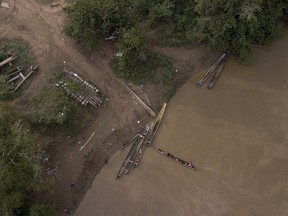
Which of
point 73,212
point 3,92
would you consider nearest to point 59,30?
point 3,92

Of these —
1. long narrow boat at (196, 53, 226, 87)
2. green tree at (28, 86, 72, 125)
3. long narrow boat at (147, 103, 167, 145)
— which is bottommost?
long narrow boat at (147, 103, 167, 145)

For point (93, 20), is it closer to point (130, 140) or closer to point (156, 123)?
point (156, 123)

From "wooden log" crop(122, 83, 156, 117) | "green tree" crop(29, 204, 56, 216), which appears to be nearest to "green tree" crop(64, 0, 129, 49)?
"wooden log" crop(122, 83, 156, 117)

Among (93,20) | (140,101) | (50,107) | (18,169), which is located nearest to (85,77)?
(50,107)

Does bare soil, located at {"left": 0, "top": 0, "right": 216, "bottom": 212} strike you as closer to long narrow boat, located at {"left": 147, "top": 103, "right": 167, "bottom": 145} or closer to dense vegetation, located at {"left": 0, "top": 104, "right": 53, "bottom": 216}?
long narrow boat, located at {"left": 147, "top": 103, "right": 167, "bottom": 145}

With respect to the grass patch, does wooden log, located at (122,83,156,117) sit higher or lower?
lower

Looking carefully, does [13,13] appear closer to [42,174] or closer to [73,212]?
[42,174]
